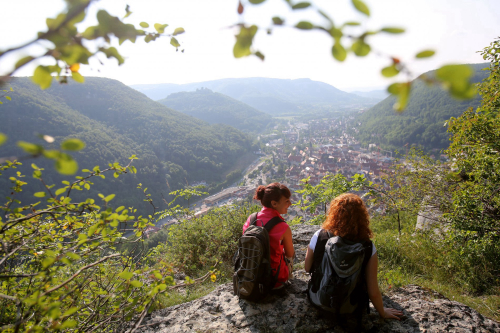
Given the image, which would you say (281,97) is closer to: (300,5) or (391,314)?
(391,314)

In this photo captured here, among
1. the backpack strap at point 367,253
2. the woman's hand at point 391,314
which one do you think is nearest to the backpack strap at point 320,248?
the backpack strap at point 367,253

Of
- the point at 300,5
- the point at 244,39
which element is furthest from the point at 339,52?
the point at 244,39

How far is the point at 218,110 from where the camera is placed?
108125 mm

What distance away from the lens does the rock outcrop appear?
2.14 meters

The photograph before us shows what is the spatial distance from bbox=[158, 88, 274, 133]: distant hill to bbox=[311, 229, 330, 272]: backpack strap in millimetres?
96265

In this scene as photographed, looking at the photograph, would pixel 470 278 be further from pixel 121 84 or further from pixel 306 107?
pixel 306 107

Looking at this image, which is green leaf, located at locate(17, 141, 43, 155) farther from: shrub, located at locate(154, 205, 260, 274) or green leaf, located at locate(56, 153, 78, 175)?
shrub, located at locate(154, 205, 260, 274)

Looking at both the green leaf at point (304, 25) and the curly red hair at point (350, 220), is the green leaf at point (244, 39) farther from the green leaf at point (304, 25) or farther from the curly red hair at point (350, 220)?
the curly red hair at point (350, 220)

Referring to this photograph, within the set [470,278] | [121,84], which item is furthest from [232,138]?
[470,278]

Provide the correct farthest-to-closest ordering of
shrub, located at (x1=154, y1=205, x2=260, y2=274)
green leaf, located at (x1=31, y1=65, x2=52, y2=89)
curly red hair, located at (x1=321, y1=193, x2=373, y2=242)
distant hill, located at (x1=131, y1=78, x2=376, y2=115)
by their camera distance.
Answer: distant hill, located at (x1=131, y1=78, x2=376, y2=115) → shrub, located at (x1=154, y1=205, x2=260, y2=274) → curly red hair, located at (x1=321, y1=193, x2=373, y2=242) → green leaf, located at (x1=31, y1=65, x2=52, y2=89)

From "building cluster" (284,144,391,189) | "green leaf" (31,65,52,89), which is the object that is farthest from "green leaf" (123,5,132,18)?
"building cluster" (284,144,391,189)

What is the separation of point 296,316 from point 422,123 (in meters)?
49.6

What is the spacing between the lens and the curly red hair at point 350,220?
2.12 meters

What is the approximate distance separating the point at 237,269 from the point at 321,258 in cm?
89
